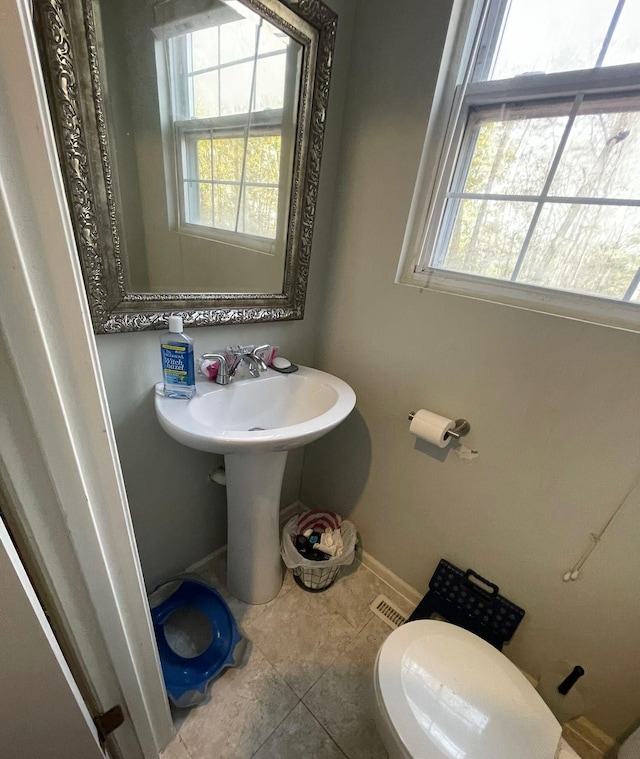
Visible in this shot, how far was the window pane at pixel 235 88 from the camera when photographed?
2.74 feet

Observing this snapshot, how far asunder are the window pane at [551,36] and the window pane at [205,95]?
723mm

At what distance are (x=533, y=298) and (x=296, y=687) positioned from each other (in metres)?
1.38

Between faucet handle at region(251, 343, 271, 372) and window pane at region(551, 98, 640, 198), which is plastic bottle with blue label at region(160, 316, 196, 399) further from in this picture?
window pane at region(551, 98, 640, 198)

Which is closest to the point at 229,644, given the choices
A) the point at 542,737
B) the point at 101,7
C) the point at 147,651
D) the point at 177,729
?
the point at 177,729

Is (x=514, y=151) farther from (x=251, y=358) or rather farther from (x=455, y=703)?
(x=455, y=703)

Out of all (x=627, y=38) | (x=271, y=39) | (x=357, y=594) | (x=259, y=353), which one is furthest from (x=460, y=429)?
(x=271, y=39)

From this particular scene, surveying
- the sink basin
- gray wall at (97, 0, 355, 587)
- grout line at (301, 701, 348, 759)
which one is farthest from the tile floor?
the sink basin

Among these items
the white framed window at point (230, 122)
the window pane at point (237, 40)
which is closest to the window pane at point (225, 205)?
the white framed window at point (230, 122)

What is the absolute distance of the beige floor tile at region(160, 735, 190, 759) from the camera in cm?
89

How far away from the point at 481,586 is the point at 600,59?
4.85ft

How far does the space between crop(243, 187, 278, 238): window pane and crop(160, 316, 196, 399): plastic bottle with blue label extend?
0.39m

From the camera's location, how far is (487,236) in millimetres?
957

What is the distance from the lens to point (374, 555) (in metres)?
1.42

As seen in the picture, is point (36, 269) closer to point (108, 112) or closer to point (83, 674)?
point (108, 112)
